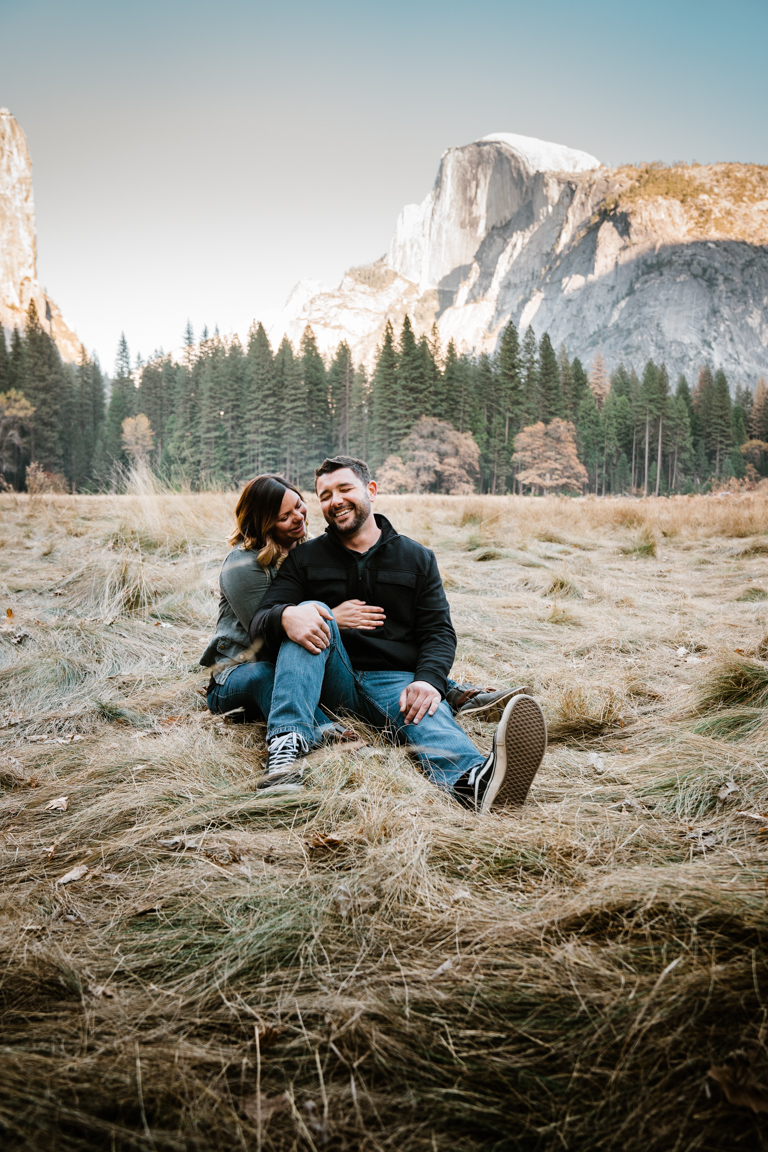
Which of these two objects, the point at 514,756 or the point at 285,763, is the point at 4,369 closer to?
the point at 285,763

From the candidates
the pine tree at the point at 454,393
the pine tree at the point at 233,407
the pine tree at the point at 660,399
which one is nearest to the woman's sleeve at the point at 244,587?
the pine tree at the point at 454,393

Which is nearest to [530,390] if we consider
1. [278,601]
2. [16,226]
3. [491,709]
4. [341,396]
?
[341,396]

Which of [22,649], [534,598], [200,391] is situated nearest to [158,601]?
[22,649]

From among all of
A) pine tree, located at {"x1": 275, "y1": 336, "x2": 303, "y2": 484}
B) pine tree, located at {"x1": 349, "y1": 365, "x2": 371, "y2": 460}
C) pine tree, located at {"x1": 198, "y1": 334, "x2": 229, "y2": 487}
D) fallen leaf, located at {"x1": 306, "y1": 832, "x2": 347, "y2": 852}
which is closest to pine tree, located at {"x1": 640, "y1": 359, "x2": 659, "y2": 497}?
pine tree, located at {"x1": 349, "y1": 365, "x2": 371, "y2": 460}

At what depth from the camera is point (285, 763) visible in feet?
6.59

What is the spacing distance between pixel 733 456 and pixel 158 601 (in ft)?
197

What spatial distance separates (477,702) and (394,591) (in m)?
0.58

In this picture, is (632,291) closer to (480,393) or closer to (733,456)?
(733,456)

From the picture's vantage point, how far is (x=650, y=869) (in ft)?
4.27

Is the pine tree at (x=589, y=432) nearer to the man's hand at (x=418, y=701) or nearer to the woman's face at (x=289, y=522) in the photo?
the woman's face at (x=289, y=522)

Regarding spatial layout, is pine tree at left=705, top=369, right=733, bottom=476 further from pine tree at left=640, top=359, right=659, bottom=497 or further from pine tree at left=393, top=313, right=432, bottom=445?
pine tree at left=393, top=313, right=432, bottom=445

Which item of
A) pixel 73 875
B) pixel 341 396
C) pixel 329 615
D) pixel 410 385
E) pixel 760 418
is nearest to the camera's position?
pixel 73 875

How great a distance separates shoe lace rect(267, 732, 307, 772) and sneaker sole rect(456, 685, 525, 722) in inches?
29.1

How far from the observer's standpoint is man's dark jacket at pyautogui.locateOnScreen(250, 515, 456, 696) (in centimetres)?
251
